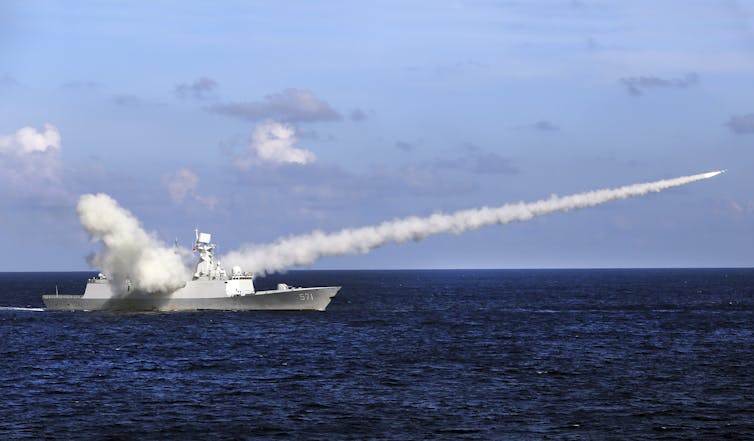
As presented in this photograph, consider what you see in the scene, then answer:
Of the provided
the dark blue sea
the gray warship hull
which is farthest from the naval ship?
the dark blue sea

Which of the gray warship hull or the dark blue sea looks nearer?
the dark blue sea

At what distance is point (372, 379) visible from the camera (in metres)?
55.6

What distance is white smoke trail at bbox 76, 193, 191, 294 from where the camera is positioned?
4003 inches

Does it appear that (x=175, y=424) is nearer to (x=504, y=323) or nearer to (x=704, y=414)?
(x=704, y=414)

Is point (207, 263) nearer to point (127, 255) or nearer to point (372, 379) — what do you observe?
point (127, 255)

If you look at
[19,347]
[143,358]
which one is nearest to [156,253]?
[19,347]

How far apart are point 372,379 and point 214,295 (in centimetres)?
4921

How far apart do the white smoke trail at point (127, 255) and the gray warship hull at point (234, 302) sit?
1813mm

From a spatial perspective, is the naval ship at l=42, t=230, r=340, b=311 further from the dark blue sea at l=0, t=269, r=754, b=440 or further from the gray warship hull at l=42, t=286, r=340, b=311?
the dark blue sea at l=0, t=269, r=754, b=440

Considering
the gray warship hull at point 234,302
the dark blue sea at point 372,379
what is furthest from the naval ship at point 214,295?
the dark blue sea at point 372,379

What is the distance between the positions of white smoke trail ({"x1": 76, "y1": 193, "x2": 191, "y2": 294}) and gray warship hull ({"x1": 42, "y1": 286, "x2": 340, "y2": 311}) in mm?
1813

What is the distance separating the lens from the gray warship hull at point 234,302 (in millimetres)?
101750

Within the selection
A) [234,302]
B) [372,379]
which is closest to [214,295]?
[234,302]

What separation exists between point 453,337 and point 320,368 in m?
22.1
